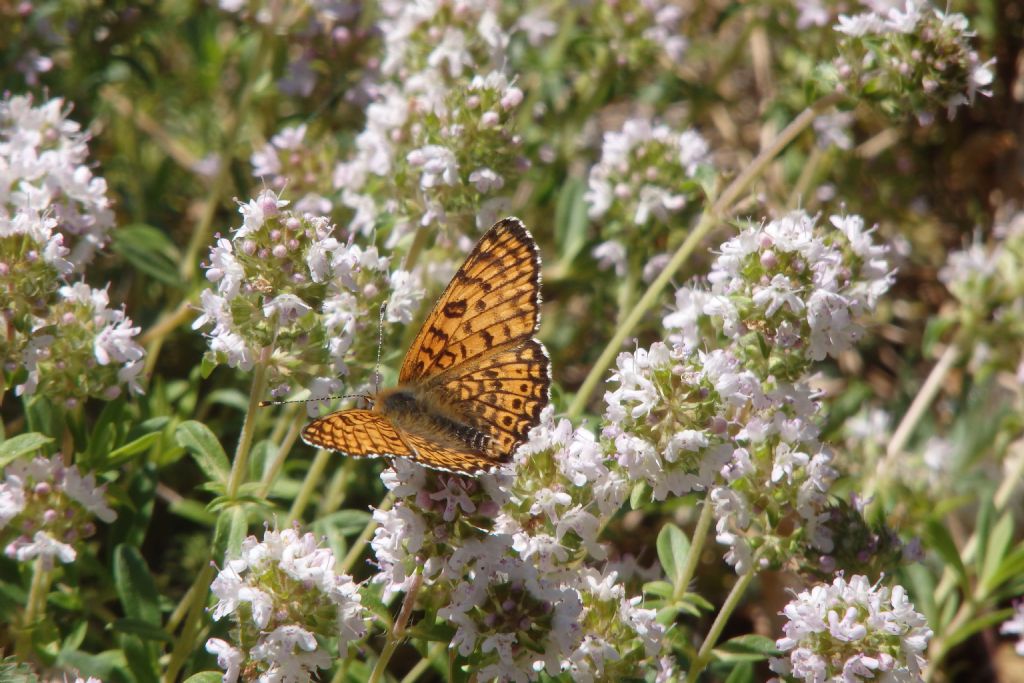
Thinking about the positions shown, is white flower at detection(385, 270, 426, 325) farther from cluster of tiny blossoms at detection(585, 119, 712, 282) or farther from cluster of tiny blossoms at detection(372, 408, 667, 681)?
cluster of tiny blossoms at detection(585, 119, 712, 282)

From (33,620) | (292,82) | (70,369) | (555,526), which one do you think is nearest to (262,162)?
(292,82)

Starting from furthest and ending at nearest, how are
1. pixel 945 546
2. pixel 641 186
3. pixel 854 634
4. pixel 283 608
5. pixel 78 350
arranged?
1. pixel 641 186
2. pixel 945 546
3. pixel 78 350
4. pixel 854 634
5. pixel 283 608

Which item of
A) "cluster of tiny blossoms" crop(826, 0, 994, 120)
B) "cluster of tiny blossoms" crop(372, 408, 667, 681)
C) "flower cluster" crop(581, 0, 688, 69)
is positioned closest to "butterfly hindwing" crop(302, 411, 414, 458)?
"cluster of tiny blossoms" crop(372, 408, 667, 681)

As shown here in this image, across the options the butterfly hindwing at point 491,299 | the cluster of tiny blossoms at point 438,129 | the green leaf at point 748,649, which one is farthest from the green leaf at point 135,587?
→ the green leaf at point 748,649

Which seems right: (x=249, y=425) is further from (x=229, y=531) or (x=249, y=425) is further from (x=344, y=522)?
(x=344, y=522)

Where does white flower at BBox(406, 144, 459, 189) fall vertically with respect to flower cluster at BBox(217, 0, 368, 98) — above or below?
below

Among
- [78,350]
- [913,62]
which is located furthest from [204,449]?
[913,62]

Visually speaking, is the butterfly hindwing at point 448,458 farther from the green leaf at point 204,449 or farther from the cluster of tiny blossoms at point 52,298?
the cluster of tiny blossoms at point 52,298
